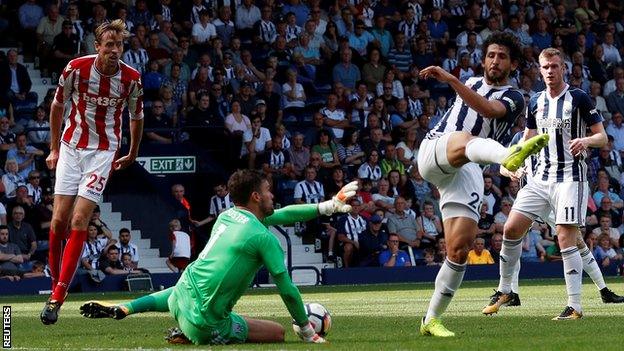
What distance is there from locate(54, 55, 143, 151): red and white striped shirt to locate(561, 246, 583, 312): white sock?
4324mm

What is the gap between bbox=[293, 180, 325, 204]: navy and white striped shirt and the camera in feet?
81.4

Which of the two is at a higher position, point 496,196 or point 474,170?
point 474,170

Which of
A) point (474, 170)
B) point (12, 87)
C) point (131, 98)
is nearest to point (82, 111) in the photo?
point (131, 98)

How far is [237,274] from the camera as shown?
9633mm

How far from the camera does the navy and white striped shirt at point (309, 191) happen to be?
24.8 m

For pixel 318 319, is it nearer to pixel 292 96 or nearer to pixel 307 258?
pixel 307 258

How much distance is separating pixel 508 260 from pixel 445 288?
339 centimetres

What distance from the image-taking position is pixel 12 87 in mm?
24016

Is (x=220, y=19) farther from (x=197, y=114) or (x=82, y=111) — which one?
(x=82, y=111)

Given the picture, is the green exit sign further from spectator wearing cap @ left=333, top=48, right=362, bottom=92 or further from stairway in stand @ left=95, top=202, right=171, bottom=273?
spectator wearing cap @ left=333, top=48, right=362, bottom=92

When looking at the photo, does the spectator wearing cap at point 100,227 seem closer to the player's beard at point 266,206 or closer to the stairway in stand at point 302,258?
the stairway in stand at point 302,258

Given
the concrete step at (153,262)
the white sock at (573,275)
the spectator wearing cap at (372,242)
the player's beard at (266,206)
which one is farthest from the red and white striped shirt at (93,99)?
the spectator wearing cap at (372,242)

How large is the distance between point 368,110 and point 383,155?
1.14m

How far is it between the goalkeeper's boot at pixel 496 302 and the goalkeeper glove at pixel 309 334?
3.94 meters
